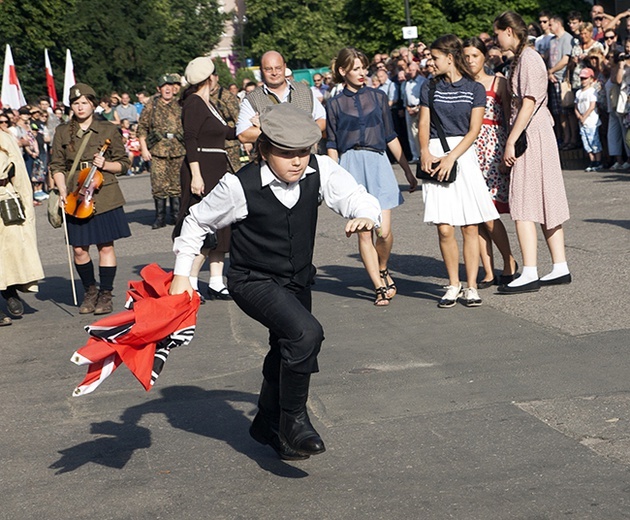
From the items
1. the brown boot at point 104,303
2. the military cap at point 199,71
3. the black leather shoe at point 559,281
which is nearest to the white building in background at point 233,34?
the military cap at point 199,71

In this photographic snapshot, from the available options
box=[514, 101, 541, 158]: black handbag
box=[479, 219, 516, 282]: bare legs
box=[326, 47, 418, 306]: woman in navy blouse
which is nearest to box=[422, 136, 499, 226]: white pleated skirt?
box=[514, 101, 541, 158]: black handbag

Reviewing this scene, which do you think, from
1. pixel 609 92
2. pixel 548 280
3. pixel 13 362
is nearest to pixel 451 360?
pixel 548 280

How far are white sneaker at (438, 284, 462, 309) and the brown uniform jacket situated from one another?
9.94 ft

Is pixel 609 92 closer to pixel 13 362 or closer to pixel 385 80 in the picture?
pixel 385 80

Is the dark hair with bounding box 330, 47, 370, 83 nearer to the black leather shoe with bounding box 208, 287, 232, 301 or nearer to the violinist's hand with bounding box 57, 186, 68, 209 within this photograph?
the black leather shoe with bounding box 208, 287, 232, 301

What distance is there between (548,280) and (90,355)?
17.2 feet

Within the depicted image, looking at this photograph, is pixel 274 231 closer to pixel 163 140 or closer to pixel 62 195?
pixel 62 195

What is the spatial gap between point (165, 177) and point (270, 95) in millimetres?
7572

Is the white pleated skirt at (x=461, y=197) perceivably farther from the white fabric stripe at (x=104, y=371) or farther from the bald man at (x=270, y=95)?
the white fabric stripe at (x=104, y=371)

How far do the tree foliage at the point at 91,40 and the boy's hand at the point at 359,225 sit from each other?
4789 centimetres

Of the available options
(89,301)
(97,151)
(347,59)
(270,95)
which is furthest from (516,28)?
(89,301)

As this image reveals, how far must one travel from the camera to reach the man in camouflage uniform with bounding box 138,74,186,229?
54.3 ft

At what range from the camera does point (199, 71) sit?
407 inches

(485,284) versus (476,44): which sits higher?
(476,44)
